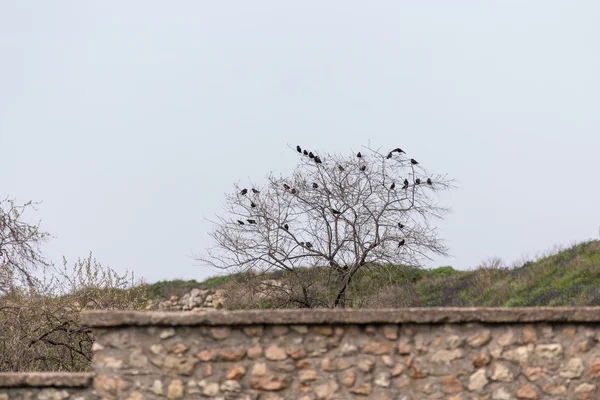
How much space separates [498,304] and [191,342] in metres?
14.0

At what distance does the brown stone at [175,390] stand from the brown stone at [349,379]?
1.54m

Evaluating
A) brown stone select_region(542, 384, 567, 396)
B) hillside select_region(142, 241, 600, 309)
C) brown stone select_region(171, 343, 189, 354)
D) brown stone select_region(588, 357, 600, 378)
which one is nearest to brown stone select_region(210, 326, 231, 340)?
brown stone select_region(171, 343, 189, 354)

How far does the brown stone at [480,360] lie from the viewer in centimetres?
739

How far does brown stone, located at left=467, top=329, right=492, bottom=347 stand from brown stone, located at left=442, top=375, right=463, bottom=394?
368mm

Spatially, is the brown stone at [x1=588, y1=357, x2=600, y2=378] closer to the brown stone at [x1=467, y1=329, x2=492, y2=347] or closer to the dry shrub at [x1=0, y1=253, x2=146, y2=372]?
the brown stone at [x1=467, y1=329, x2=492, y2=347]

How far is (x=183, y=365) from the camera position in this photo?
24.4 ft

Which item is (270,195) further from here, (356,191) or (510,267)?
(510,267)

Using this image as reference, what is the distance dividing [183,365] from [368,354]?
1748 mm

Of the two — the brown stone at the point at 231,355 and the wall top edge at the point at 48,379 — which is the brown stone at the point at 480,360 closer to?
the brown stone at the point at 231,355

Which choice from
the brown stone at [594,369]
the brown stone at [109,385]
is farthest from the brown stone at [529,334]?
the brown stone at [109,385]

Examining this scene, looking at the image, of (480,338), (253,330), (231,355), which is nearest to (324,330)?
(253,330)

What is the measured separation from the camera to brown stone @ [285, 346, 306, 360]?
24.3 ft

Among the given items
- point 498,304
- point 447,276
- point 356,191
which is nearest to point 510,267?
point 447,276

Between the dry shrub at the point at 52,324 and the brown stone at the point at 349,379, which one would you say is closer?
the brown stone at the point at 349,379
